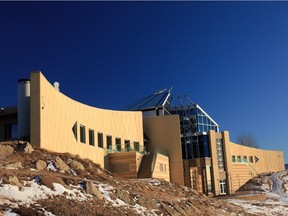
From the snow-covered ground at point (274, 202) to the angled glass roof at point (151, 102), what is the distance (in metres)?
16.9

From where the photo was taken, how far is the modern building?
1081 inches

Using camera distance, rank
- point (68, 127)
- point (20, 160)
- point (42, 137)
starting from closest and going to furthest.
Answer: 1. point (20, 160)
2. point (42, 137)
3. point (68, 127)

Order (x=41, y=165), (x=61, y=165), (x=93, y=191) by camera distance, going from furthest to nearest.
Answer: (x=61, y=165) → (x=41, y=165) → (x=93, y=191)

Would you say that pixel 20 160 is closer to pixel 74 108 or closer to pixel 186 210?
pixel 186 210

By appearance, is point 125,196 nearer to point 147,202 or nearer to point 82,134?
point 147,202

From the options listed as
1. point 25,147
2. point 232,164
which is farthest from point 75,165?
point 232,164

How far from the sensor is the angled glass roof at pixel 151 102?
49.8 meters

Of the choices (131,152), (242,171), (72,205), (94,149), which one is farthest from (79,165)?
(242,171)

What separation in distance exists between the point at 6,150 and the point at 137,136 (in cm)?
2171

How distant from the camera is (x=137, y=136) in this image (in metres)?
43.1

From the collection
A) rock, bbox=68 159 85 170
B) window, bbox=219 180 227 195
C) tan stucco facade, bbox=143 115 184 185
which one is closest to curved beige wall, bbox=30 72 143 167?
tan stucco facade, bbox=143 115 184 185

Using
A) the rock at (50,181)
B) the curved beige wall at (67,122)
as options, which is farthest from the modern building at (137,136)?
the rock at (50,181)

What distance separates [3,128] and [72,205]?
1824cm

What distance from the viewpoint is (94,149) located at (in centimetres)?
3544
